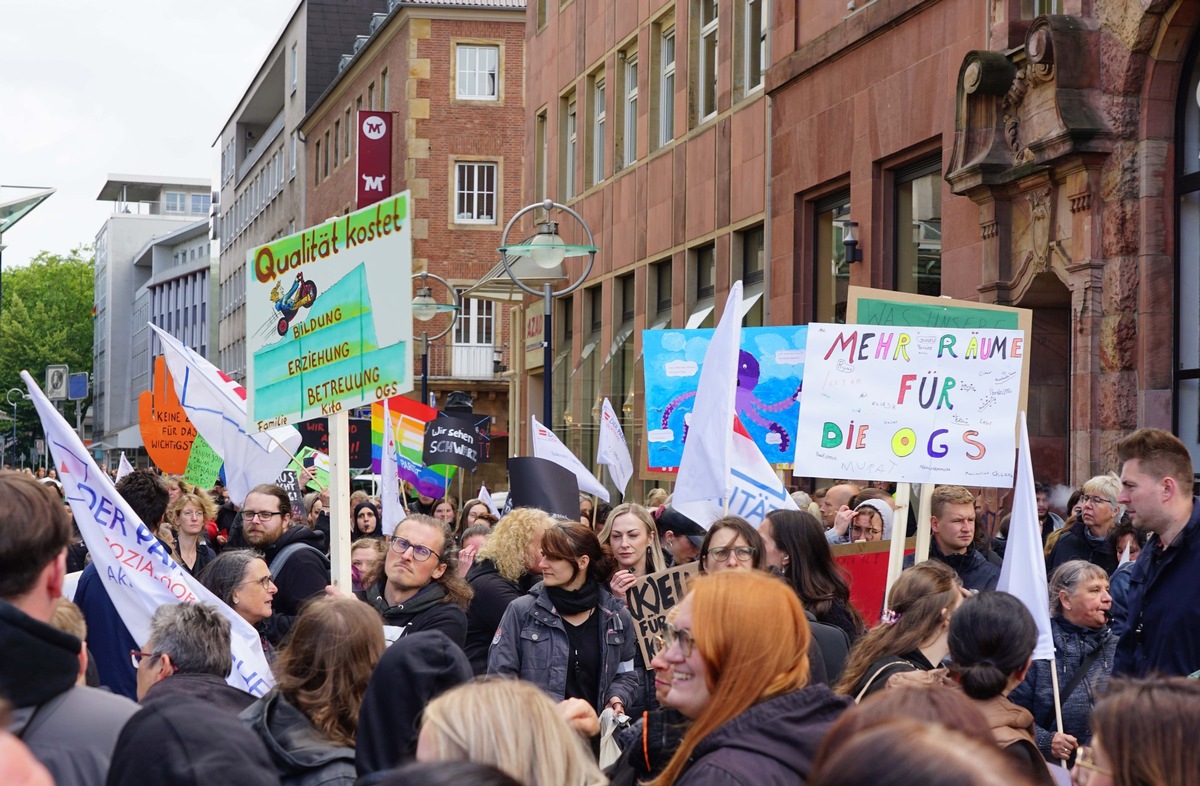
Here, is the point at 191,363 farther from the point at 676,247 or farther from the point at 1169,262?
the point at 676,247

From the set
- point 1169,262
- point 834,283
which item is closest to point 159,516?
point 1169,262

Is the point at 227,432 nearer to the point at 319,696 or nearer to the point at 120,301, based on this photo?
the point at 319,696

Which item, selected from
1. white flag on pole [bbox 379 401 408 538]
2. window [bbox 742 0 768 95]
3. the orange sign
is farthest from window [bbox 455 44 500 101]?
white flag on pole [bbox 379 401 408 538]

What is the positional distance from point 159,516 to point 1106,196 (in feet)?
28.6

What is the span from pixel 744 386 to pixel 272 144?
222ft

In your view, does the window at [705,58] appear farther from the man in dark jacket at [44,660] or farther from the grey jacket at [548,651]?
the man in dark jacket at [44,660]

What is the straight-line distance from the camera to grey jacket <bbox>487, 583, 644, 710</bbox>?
6.81 meters

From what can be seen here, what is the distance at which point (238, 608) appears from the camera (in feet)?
20.8

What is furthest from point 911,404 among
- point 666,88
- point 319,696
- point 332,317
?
point 666,88

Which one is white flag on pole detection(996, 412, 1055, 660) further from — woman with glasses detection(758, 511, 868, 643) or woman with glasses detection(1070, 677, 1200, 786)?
woman with glasses detection(1070, 677, 1200, 786)

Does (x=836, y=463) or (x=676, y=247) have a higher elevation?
(x=676, y=247)

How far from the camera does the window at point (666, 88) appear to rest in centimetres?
2716

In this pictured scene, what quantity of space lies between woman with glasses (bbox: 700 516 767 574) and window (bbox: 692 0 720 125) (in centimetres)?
1875

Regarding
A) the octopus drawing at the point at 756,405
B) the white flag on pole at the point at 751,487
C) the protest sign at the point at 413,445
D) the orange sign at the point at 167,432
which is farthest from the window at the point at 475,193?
the white flag on pole at the point at 751,487
